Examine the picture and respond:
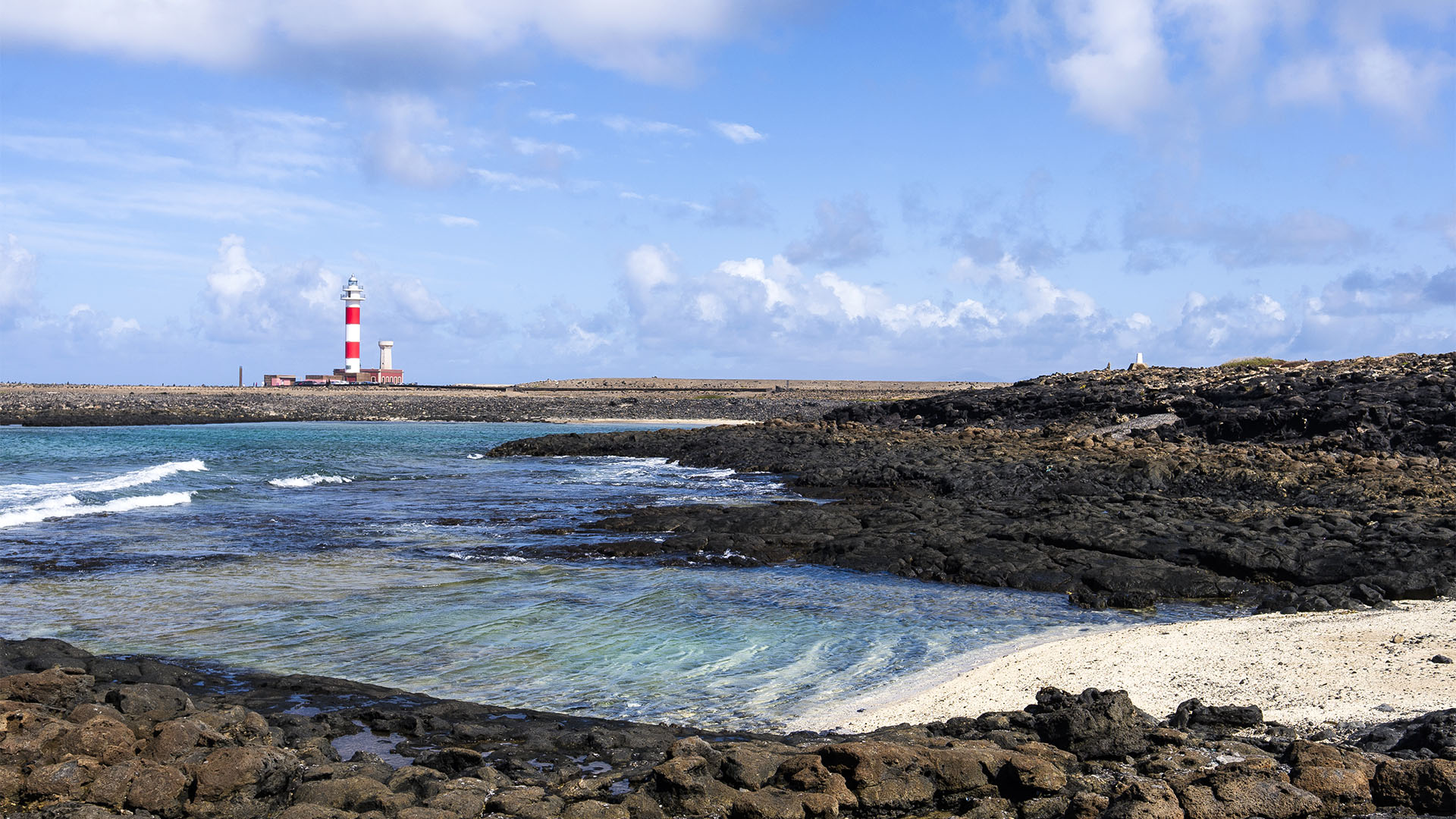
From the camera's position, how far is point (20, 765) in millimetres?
5965

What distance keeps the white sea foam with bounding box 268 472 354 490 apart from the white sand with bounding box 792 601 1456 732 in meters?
22.7

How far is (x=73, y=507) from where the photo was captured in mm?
21828

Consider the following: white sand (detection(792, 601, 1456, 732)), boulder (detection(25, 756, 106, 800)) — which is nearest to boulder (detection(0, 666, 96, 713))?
boulder (detection(25, 756, 106, 800))

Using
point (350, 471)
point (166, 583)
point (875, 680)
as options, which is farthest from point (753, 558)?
point (350, 471)

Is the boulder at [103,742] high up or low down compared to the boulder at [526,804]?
up

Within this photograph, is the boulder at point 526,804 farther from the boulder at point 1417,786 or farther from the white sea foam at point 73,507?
the white sea foam at point 73,507

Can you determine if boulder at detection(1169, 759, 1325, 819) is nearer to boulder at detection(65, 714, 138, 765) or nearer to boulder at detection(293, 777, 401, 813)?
boulder at detection(293, 777, 401, 813)

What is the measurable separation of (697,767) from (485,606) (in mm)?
6665

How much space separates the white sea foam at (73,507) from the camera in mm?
19750

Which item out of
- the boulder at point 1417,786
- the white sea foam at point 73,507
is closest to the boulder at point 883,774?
the boulder at point 1417,786

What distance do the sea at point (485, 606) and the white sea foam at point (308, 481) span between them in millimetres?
3421

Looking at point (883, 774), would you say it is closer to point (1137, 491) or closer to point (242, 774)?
point (242, 774)

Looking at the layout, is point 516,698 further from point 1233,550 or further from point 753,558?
point 1233,550

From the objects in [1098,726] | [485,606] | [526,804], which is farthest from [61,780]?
[485,606]
